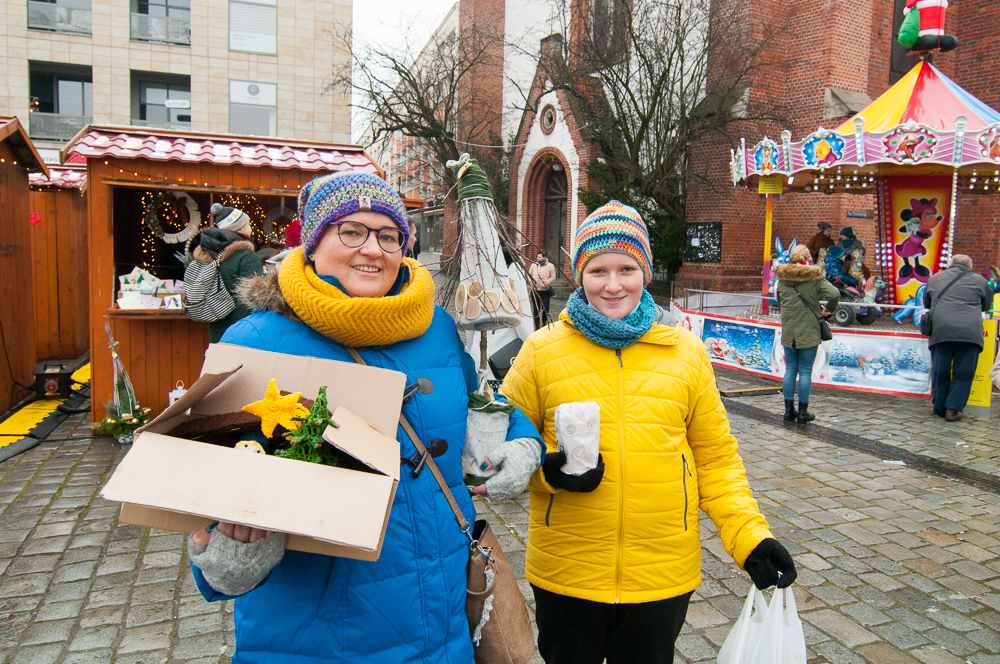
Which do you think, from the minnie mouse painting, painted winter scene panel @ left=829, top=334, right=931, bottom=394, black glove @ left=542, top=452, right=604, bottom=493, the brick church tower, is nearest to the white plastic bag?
black glove @ left=542, top=452, right=604, bottom=493

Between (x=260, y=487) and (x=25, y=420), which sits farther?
(x=25, y=420)

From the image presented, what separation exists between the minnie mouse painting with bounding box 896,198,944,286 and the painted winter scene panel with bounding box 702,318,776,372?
18.4ft

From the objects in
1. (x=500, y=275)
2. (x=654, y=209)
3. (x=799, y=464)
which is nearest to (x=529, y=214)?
(x=654, y=209)

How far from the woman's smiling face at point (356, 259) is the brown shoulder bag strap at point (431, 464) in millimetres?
170

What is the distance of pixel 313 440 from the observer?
1264mm

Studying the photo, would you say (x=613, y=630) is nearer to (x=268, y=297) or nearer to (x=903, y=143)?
(x=268, y=297)

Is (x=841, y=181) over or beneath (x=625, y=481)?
over

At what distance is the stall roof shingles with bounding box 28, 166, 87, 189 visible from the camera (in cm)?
950

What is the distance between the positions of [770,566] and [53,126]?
27.9 metres

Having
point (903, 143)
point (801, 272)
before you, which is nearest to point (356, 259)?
point (801, 272)

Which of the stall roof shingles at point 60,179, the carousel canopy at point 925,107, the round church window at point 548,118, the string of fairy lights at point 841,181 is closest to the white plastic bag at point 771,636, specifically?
the stall roof shingles at point 60,179

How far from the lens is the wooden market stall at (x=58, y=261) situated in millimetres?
9711

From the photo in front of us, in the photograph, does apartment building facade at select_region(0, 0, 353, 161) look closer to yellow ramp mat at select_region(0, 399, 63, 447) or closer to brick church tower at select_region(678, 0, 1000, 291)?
brick church tower at select_region(678, 0, 1000, 291)

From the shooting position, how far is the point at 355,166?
262 inches
